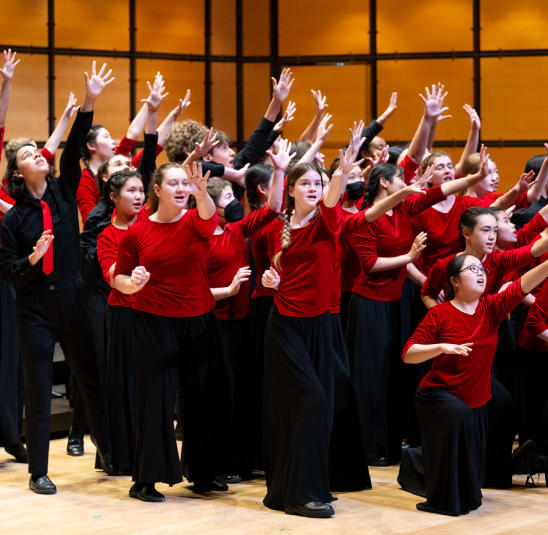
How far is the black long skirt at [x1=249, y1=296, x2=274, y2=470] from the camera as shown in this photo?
4.46 m

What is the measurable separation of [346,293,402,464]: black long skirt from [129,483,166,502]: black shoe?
1.13 meters

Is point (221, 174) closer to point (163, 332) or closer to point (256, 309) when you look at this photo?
point (256, 309)

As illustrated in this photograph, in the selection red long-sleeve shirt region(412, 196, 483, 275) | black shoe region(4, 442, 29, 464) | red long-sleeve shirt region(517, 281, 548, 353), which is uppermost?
red long-sleeve shirt region(412, 196, 483, 275)

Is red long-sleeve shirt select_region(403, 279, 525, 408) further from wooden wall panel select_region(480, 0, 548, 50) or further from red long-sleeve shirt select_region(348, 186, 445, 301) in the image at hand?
wooden wall panel select_region(480, 0, 548, 50)

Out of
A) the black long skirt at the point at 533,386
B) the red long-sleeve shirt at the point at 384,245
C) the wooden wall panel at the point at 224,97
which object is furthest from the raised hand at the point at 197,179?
the wooden wall panel at the point at 224,97

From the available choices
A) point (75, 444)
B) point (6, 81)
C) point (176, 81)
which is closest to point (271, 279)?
point (75, 444)

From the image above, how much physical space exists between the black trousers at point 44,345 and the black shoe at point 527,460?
1944 millimetres

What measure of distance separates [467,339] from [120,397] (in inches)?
64.2

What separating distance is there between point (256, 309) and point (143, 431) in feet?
2.60

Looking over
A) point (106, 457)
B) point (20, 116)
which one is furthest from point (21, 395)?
point (20, 116)

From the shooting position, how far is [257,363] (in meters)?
4.51

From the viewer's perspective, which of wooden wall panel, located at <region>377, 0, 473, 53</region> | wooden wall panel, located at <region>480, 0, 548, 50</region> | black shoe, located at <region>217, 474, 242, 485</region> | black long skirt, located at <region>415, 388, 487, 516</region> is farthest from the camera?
wooden wall panel, located at <region>377, 0, 473, 53</region>

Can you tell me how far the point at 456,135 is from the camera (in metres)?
8.45

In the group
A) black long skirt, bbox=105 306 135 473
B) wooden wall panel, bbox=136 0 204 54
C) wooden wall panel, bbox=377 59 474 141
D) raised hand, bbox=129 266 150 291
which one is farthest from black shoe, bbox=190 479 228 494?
wooden wall panel, bbox=136 0 204 54
